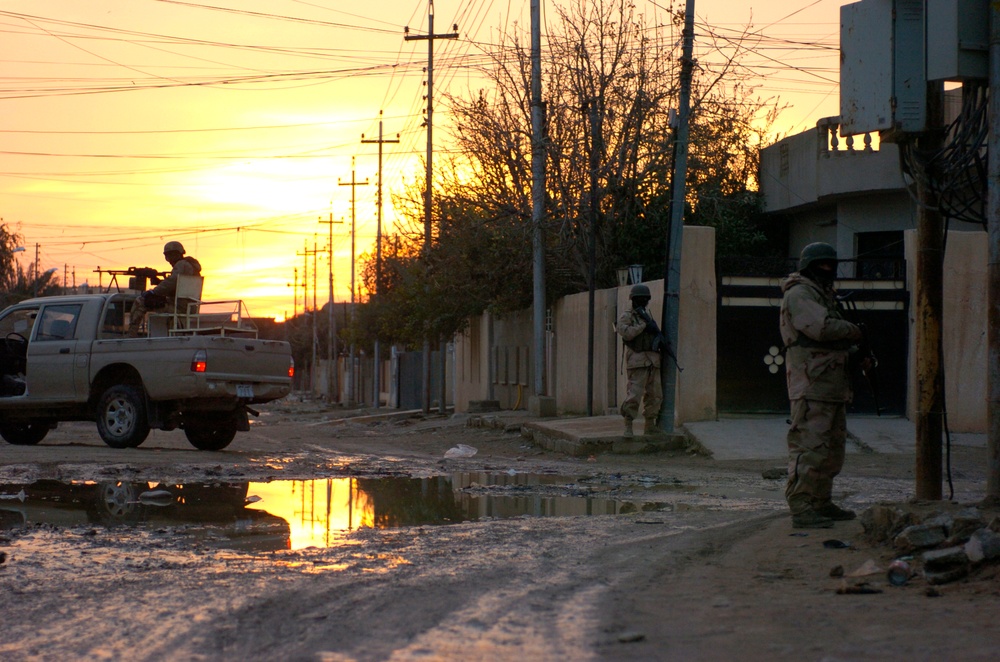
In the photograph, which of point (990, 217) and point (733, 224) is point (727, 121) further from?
point (990, 217)

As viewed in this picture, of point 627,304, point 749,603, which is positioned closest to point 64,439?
point 627,304

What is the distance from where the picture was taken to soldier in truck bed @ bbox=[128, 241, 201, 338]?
1355cm

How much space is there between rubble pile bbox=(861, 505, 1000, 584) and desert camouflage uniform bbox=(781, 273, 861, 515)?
Result: 609 mm

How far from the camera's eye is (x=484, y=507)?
28.0 ft

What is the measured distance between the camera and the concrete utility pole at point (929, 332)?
6492 millimetres

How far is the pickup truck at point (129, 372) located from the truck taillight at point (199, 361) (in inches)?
0.5

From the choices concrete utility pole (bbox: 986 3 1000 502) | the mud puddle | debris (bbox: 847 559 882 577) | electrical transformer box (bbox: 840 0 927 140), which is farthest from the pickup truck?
concrete utility pole (bbox: 986 3 1000 502)

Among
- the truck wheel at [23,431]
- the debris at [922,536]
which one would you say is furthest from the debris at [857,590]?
the truck wheel at [23,431]

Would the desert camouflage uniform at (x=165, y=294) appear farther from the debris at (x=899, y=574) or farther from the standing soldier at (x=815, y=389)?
the debris at (x=899, y=574)

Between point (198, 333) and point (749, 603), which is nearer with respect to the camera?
point (749, 603)

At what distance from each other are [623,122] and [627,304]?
505cm

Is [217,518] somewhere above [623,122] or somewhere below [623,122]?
below

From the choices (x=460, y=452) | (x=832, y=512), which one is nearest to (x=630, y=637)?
Result: (x=832, y=512)

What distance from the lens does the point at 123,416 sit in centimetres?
1342
